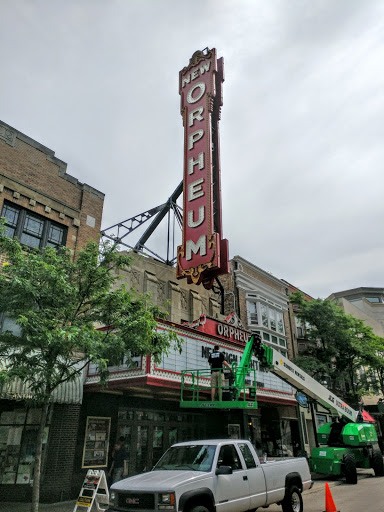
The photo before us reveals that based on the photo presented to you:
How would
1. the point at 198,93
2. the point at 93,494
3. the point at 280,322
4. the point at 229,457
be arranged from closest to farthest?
the point at 229,457 → the point at 93,494 → the point at 198,93 → the point at 280,322

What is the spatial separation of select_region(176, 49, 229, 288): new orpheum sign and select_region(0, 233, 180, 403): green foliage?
28.8 ft

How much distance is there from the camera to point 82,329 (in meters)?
9.66

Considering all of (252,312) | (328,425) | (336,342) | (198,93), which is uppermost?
(198,93)

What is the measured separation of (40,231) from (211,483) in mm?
12031

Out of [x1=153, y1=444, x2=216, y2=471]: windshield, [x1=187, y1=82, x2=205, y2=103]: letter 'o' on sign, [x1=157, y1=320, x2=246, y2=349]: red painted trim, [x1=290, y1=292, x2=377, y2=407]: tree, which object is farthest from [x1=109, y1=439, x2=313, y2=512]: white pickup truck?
[x1=290, y1=292, x2=377, y2=407]: tree

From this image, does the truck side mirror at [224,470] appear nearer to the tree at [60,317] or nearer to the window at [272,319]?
the tree at [60,317]

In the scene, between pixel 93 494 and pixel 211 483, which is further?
pixel 93 494

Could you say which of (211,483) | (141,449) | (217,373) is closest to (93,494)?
(211,483)

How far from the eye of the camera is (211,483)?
743cm

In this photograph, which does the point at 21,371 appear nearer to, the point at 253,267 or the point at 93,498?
the point at 93,498

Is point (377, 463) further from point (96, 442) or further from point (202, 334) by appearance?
point (96, 442)

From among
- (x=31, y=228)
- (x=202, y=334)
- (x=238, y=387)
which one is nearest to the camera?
(x=238, y=387)

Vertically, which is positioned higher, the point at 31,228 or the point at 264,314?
the point at 264,314

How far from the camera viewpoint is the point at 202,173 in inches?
875
